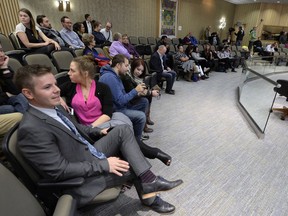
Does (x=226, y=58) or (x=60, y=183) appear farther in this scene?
(x=226, y=58)

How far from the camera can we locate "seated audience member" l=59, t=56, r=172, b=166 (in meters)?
1.70

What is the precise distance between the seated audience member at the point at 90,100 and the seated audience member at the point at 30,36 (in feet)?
5.55

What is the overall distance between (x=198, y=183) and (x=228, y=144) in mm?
984

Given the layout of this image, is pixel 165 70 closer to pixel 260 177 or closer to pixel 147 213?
pixel 260 177

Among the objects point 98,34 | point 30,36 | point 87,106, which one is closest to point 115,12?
point 98,34

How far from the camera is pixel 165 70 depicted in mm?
4871

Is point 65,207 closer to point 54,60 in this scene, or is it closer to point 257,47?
point 54,60

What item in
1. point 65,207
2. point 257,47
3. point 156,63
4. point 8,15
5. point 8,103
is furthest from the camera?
point 257,47

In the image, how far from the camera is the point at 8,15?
16.2ft

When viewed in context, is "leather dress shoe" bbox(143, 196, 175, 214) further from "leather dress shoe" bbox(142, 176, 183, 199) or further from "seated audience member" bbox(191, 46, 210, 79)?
"seated audience member" bbox(191, 46, 210, 79)

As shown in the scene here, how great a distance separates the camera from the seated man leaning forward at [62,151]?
97 cm

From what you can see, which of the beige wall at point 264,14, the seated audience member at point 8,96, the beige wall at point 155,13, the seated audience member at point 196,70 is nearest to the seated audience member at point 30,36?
the seated audience member at point 8,96

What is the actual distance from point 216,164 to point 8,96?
233 cm

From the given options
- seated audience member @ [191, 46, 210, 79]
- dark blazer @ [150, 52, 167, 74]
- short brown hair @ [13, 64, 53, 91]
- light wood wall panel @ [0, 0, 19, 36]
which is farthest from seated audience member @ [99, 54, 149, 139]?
seated audience member @ [191, 46, 210, 79]
